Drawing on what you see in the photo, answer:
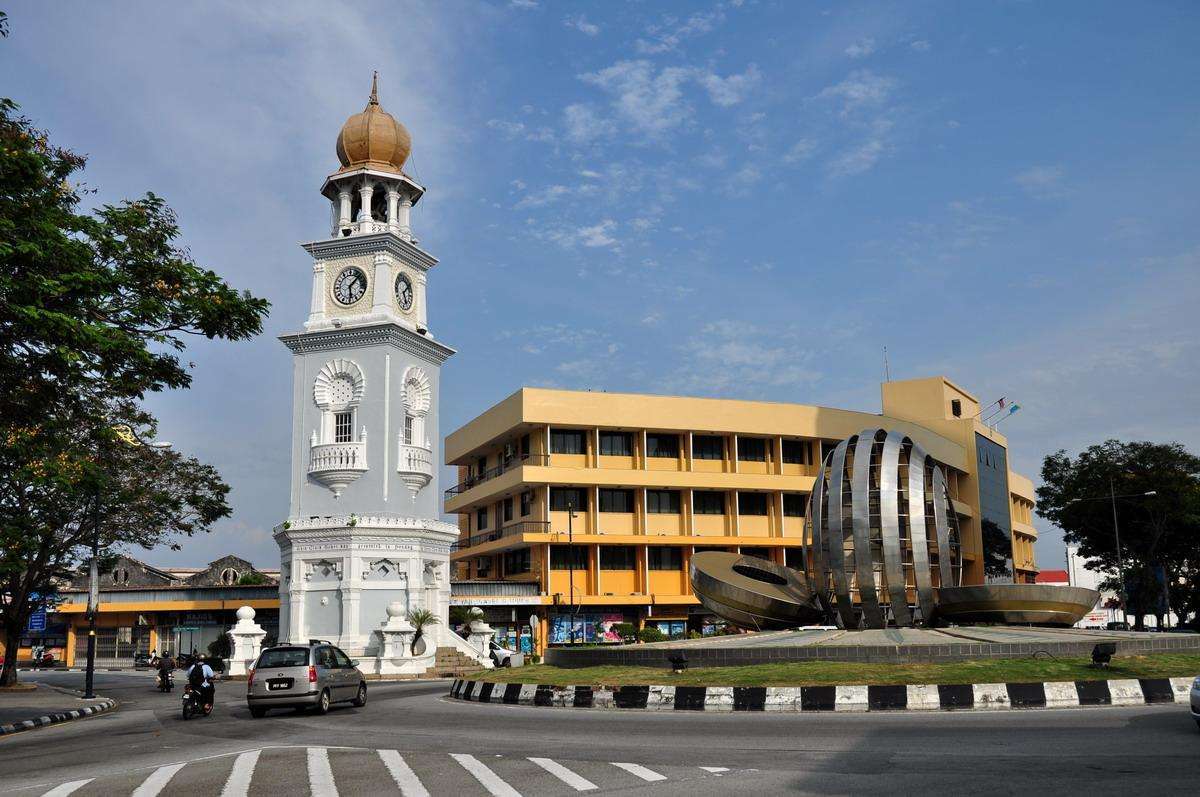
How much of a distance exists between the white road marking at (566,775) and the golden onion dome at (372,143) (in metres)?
41.6

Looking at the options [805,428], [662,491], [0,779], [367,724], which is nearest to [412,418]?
[662,491]

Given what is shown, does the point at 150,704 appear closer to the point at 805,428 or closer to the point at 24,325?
the point at 24,325

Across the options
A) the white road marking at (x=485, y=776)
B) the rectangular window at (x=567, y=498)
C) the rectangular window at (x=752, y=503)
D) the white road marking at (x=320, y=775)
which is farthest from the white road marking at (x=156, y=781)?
the rectangular window at (x=752, y=503)

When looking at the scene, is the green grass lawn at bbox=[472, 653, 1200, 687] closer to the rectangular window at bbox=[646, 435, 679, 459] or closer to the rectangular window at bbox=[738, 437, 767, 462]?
the rectangular window at bbox=[646, 435, 679, 459]

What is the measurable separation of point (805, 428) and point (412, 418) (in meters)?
26.2

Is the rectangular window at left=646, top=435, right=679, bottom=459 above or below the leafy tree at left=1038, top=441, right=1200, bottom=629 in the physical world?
above

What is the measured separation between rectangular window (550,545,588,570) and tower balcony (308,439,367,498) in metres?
15.7

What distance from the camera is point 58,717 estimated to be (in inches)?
969

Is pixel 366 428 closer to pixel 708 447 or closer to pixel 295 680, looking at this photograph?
pixel 708 447

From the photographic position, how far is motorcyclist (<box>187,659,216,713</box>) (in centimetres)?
2250

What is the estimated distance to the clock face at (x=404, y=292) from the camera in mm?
48500

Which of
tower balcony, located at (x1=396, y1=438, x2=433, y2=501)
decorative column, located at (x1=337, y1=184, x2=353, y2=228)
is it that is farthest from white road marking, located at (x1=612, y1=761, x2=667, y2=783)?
decorative column, located at (x1=337, y1=184, x2=353, y2=228)

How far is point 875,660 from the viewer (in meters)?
20.5

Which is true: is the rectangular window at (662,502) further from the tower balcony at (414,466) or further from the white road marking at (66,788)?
the white road marking at (66,788)
